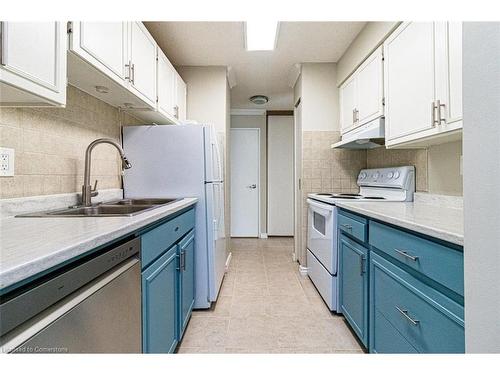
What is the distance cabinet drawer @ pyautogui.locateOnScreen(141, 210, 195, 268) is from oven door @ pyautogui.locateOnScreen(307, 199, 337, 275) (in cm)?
111

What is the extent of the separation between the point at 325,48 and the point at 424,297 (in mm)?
2530

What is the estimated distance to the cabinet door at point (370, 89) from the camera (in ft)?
7.03

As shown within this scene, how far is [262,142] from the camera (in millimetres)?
5266

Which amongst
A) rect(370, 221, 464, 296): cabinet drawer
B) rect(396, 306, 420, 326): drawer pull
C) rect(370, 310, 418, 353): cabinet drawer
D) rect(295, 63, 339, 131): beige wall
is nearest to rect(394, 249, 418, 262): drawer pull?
rect(370, 221, 464, 296): cabinet drawer

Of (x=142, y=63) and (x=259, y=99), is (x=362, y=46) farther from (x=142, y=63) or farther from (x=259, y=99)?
(x=259, y=99)

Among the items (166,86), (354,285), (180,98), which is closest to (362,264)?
(354,285)

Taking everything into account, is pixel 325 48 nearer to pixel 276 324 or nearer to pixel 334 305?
pixel 334 305

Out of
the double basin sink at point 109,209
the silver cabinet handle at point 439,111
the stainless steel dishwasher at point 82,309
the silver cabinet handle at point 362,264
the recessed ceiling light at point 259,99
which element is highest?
the recessed ceiling light at point 259,99

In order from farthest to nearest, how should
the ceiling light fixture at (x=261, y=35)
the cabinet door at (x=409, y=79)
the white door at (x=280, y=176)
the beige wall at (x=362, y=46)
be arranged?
1. the white door at (x=280, y=176)
2. the ceiling light fixture at (x=261, y=35)
3. the beige wall at (x=362, y=46)
4. the cabinet door at (x=409, y=79)

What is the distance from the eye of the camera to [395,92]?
75.3 inches

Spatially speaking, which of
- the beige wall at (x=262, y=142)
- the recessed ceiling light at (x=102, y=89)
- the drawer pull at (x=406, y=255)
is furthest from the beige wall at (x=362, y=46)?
the beige wall at (x=262, y=142)

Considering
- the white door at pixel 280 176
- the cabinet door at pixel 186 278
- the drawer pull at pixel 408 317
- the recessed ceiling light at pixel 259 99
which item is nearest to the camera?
the drawer pull at pixel 408 317

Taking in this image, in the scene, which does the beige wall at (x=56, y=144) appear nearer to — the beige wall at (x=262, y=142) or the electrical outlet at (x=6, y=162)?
the electrical outlet at (x=6, y=162)

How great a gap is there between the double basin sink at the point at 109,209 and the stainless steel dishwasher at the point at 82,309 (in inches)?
12.9
